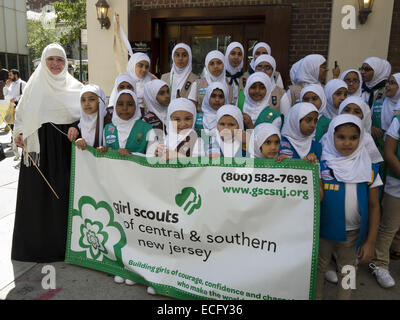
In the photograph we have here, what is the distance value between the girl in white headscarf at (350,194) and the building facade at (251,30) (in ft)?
13.9

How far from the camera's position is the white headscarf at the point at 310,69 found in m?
4.18

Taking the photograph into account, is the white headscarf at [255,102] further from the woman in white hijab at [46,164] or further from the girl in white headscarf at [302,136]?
the woman in white hijab at [46,164]

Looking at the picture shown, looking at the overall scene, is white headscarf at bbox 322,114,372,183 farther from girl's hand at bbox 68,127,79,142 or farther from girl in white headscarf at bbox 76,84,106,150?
girl's hand at bbox 68,127,79,142

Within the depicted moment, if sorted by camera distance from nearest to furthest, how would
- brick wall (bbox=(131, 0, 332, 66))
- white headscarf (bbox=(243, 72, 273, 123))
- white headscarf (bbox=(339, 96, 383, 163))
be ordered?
white headscarf (bbox=(339, 96, 383, 163)) → white headscarf (bbox=(243, 72, 273, 123)) → brick wall (bbox=(131, 0, 332, 66))

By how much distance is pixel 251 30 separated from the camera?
6.92m

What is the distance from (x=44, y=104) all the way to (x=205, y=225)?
1960 millimetres

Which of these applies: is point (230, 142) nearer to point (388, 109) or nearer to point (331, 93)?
point (331, 93)

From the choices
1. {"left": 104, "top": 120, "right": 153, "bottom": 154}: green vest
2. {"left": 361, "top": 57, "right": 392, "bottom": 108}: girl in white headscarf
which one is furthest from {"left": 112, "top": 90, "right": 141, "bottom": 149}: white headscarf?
{"left": 361, "top": 57, "right": 392, "bottom": 108}: girl in white headscarf

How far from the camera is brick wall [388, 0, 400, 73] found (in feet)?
19.3

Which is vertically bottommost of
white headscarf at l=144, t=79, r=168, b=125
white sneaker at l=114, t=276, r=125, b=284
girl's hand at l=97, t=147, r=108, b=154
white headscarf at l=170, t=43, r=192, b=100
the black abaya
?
white sneaker at l=114, t=276, r=125, b=284

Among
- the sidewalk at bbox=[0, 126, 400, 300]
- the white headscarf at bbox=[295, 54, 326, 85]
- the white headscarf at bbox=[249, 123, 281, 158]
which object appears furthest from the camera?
the white headscarf at bbox=[295, 54, 326, 85]

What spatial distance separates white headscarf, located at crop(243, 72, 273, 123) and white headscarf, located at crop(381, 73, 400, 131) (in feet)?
4.06

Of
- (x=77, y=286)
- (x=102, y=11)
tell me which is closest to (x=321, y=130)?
(x=77, y=286)

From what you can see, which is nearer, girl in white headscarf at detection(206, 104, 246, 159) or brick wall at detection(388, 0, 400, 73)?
girl in white headscarf at detection(206, 104, 246, 159)
